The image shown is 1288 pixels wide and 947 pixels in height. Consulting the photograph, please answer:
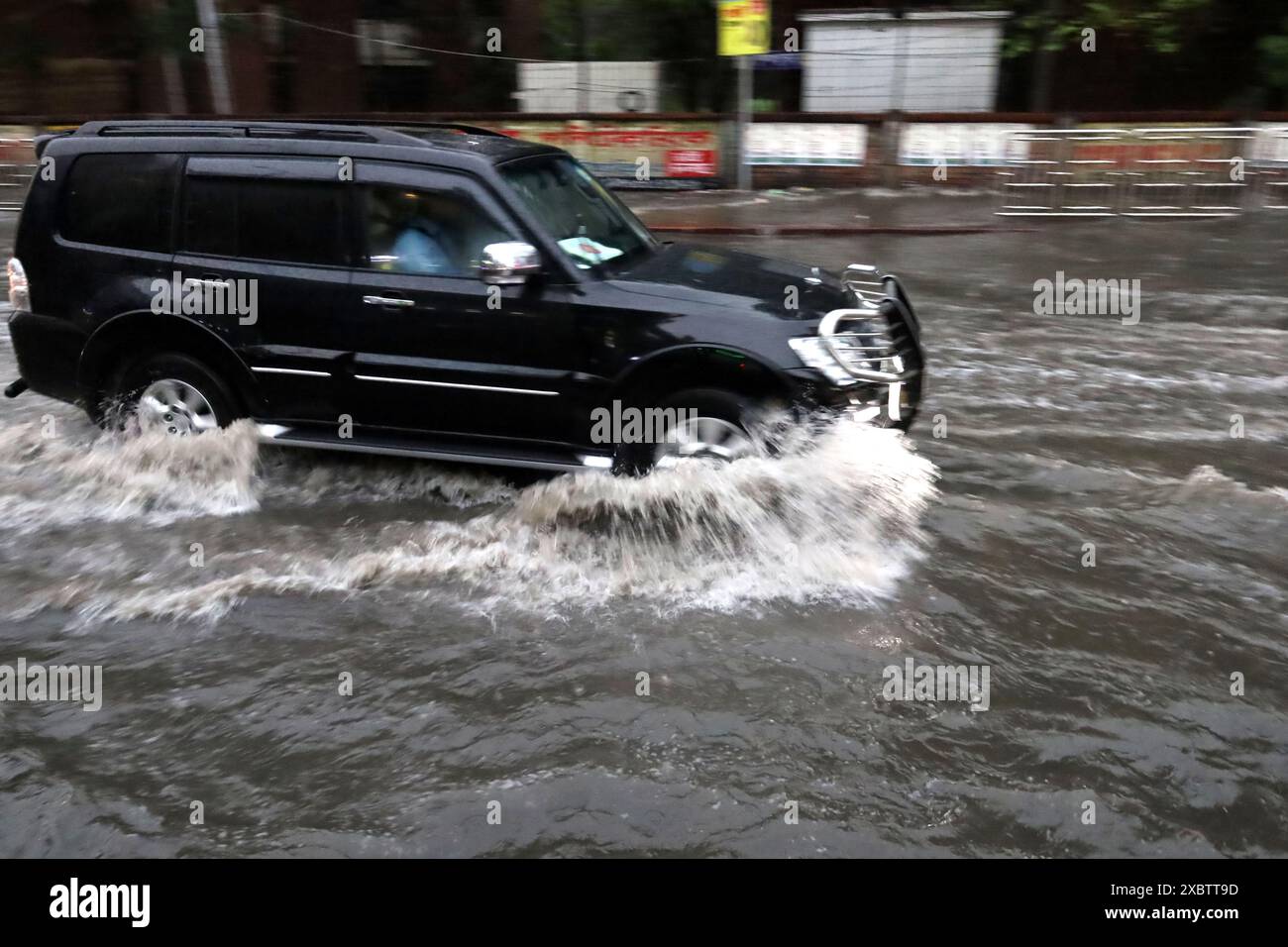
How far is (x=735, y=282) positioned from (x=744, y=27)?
1134 cm

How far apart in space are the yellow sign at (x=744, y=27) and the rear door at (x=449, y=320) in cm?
1121

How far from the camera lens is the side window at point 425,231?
5.55 meters

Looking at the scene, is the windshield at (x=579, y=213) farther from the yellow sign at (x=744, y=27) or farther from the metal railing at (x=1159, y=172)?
the metal railing at (x=1159, y=172)

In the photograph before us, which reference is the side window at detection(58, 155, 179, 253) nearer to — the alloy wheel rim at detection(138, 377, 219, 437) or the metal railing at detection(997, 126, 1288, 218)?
the alloy wheel rim at detection(138, 377, 219, 437)

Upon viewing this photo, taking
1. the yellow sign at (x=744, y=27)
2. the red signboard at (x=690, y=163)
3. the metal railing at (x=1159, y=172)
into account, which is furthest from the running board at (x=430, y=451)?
the red signboard at (x=690, y=163)

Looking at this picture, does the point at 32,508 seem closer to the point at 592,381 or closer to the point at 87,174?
the point at 87,174

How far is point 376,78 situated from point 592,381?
19.2m

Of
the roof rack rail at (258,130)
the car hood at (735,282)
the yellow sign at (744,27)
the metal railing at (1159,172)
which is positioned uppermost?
the yellow sign at (744,27)

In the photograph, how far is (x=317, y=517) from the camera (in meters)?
5.99

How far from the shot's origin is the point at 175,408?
624 centimetres

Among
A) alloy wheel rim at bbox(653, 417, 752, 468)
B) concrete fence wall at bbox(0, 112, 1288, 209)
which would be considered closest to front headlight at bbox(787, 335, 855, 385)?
alloy wheel rim at bbox(653, 417, 752, 468)

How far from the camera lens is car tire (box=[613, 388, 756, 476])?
532 cm
